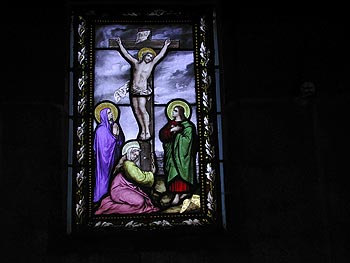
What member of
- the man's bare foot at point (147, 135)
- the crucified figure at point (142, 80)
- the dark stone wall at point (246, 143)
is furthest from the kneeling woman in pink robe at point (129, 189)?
the dark stone wall at point (246, 143)

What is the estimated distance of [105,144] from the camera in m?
6.18

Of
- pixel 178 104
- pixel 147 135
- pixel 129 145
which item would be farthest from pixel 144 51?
pixel 129 145

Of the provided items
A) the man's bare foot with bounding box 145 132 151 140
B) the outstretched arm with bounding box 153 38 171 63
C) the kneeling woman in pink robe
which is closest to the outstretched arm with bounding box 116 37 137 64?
the outstretched arm with bounding box 153 38 171 63

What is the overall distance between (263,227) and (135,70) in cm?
187

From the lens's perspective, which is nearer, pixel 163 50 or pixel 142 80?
pixel 142 80

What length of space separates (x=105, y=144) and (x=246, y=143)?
1.23 m

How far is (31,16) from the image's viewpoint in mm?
6305

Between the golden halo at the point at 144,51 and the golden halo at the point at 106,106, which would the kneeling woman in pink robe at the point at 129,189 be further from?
the golden halo at the point at 144,51

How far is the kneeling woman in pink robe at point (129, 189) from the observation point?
19.6 feet

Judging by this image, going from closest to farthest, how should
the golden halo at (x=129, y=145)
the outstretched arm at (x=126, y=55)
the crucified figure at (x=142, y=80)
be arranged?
the golden halo at (x=129, y=145)
the crucified figure at (x=142, y=80)
the outstretched arm at (x=126, y=55)

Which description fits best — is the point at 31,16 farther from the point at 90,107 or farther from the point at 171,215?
the point at 171,215

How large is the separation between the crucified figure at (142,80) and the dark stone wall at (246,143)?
0.60 metres

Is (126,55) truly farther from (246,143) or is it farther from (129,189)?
(246,143)

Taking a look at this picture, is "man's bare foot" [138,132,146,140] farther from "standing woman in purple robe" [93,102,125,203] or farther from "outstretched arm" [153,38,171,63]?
"outstretched arm" [153,38,171,63]
